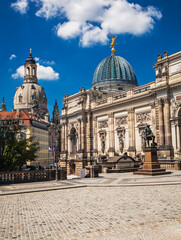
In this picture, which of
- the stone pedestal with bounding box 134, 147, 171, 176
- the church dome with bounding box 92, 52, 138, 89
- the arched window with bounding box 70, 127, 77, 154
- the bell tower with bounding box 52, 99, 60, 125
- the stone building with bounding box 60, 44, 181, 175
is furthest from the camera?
the bell tower with bounding box 52, 99, 60, 125

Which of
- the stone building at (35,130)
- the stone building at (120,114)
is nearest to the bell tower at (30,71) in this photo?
the stone building at (35,130)

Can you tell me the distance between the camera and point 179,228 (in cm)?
820

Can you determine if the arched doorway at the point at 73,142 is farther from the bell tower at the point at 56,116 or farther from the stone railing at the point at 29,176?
the bell tower at the point at 56,116

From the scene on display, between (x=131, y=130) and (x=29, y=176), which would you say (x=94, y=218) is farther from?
(x=131, y=130)

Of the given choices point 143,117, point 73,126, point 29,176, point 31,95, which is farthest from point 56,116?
point 29,176

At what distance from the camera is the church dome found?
202 ft

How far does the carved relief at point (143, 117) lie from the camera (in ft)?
139

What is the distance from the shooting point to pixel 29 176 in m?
24.5

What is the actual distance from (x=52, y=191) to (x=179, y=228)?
452 inches

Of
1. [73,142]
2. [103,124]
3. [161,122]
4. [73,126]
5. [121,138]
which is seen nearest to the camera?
[161,122]

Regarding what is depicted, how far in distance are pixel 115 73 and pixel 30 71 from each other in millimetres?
102198

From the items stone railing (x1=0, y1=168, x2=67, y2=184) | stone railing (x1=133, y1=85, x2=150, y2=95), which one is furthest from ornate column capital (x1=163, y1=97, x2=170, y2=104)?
stone railing (x1=0, y1=168, x2=67, y2=184)

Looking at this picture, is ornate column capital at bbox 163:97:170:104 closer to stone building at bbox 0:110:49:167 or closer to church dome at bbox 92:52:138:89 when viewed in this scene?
church dome at bbox 92:52:138:89

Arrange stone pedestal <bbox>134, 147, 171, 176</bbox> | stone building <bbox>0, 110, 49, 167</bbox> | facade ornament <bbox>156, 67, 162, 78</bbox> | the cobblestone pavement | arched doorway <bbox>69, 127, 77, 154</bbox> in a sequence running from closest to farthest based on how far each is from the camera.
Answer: the cobblestone pavement → stone pedestal <bbox>134, 147, 171, 176</bbox> → facade ornament <bbox>156, 67, 162, 78</bbox> → arched doorway <bbox>69, 127, 77, 154</bbox> → stone building <bbox>0, 110, 49, 167</bbox>
